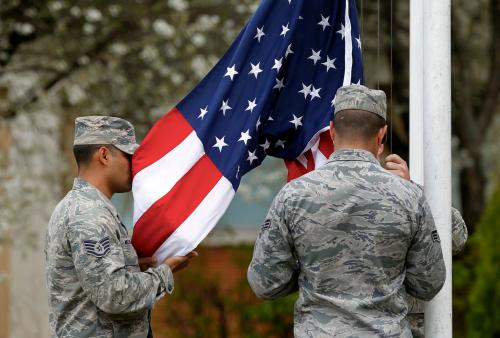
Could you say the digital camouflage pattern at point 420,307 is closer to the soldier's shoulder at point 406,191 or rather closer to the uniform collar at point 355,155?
the soldier's shoulder at point 406,191

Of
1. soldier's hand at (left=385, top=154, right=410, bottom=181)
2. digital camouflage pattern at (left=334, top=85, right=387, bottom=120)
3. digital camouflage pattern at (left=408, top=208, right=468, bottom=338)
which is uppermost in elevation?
digital camouflage pattern at (left=334, top=85, right=387, bottom=120)

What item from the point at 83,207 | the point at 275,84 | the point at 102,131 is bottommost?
the point at 83,207

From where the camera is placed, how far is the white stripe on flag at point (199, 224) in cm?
571

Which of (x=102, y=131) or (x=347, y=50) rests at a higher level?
(x=347, y=50)

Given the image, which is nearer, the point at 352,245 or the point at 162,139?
the point at 352,245

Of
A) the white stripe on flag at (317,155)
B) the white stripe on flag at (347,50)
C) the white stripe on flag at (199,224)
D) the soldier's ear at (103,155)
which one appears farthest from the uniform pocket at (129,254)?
the white stripe on flag at (347,50)

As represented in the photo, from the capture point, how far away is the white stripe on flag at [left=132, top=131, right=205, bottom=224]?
5.76 metres

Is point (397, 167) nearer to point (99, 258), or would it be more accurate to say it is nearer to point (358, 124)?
point (358, 124)

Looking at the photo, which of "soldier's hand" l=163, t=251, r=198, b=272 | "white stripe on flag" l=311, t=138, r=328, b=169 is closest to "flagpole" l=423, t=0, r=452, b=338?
"white stripe on flag" l=311, t=138, r=328, b=169

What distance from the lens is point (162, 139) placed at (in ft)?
19.7

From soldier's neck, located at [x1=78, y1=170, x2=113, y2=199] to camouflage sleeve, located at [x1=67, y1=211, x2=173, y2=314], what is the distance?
0.78 ft

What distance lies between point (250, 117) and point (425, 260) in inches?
55.5

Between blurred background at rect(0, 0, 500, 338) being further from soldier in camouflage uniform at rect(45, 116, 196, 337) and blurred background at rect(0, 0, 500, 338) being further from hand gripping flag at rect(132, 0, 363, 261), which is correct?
soldier in camouflage uniform at rect(45, 116, 196, 337)

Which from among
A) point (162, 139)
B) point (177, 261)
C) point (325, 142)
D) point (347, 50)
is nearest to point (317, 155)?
point (325, 142)
